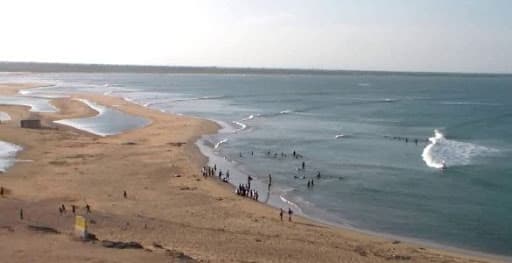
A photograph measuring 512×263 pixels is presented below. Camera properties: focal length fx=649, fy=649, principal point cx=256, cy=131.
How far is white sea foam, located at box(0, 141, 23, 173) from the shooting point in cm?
4500

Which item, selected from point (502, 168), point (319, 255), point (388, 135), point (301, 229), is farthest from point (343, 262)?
point (388, 135)

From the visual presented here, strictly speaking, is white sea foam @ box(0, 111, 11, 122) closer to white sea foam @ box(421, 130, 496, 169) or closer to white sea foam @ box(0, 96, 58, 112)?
white sea foam @ box(0, 96, 58, 112)

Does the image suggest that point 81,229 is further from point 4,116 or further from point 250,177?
point 4,116

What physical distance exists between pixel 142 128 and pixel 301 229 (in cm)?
4491

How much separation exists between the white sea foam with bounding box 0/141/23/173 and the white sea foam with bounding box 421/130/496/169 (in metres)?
31.4

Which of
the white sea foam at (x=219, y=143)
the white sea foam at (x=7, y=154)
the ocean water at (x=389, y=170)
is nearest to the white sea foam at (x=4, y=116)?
the white sea foam at (x=7, y=154)

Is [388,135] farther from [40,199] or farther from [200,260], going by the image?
[200,260]

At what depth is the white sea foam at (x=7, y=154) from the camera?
45.0 m

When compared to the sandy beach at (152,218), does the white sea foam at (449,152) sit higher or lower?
higher

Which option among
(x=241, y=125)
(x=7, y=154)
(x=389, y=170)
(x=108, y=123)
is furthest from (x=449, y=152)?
(x=108, y=123)

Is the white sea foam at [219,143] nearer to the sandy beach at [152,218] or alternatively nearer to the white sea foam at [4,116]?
the sandy beach at [152,218]

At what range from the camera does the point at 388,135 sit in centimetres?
7250

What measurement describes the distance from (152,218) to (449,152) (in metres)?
34.9

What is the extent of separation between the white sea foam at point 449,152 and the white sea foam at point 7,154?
31.4 meters
